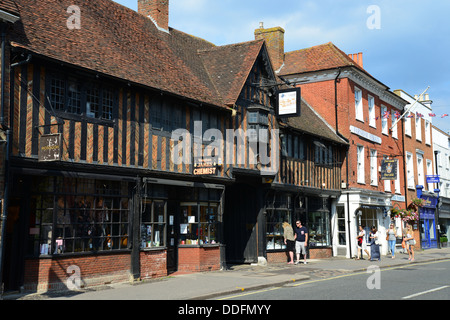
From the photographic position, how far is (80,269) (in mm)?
12539

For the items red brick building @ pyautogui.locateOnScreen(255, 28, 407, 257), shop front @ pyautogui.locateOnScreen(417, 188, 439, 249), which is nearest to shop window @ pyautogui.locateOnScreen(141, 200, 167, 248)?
red brick building @ pyautogui.locateOnScreen(255, 28, 407, 257)

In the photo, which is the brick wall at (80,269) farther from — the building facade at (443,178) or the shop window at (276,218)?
the building facade at (443,178)

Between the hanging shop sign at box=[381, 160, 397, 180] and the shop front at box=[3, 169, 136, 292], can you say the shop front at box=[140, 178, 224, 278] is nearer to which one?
the shop front at box=[3, 169, 136, 292]

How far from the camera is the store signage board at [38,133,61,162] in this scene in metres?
10.9

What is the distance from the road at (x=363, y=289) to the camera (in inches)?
436

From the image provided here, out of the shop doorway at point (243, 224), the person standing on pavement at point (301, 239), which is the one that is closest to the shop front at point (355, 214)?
the person standing on pavement at point (301, 239)

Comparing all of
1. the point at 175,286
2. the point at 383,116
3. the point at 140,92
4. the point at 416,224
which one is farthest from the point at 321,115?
the point at 175,286

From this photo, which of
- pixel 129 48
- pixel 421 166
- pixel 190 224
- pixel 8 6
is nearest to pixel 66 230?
pixel 190 224

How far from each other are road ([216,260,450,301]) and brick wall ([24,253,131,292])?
3.62 metres

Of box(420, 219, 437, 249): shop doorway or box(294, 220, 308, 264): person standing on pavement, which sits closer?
box(294, 220, 308, 264): person standing on pavement

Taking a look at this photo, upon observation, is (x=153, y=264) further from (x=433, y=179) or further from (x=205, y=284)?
(x=433, y=179)

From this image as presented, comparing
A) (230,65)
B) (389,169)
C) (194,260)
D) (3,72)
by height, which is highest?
(230,65)

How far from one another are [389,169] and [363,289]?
55.3ft
